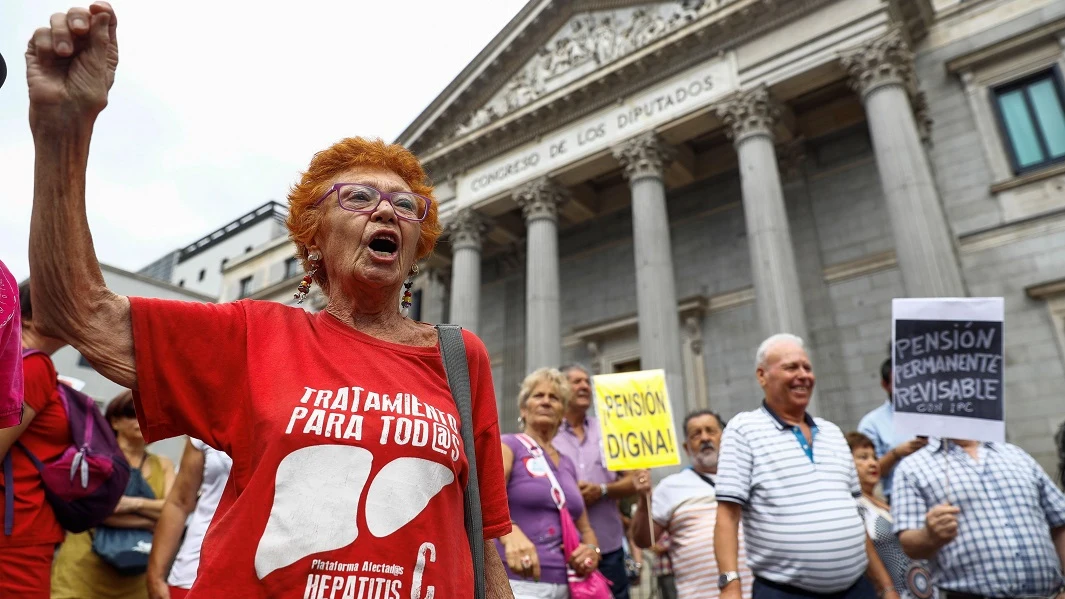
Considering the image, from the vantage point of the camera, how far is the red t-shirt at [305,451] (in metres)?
1.41

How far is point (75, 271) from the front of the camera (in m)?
1.31

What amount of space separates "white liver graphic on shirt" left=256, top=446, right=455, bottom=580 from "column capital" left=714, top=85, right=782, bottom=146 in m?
13.7

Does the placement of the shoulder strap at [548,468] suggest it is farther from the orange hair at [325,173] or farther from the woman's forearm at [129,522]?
the woman's forearm at [129,522]

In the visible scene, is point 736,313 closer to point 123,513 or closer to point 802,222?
point 802,222

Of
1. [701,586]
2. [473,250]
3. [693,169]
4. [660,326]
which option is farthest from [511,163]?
[701,586]

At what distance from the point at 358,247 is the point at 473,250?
54.1ft

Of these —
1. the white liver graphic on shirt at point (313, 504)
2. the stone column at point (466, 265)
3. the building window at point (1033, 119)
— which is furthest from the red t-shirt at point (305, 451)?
the building window at point (1033, 119)

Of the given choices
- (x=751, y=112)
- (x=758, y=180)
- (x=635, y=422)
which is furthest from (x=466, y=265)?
(x=635, y=422)

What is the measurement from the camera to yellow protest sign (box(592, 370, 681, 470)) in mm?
5512

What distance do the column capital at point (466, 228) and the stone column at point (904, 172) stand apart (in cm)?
988

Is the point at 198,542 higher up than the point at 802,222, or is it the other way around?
the point at 802,222

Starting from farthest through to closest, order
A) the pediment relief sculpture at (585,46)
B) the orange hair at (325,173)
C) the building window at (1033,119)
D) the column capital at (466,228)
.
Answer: the column capital at (466,228)
the pediment relief sculpture at (585,46)
the building window at (1033,119)
the orange hair at (325,173)

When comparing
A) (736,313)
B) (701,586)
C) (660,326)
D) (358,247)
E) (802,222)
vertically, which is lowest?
(701,586)

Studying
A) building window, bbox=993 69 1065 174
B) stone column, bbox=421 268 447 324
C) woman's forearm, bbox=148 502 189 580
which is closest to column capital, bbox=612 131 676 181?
building window, bbox=993 69 1065 174
